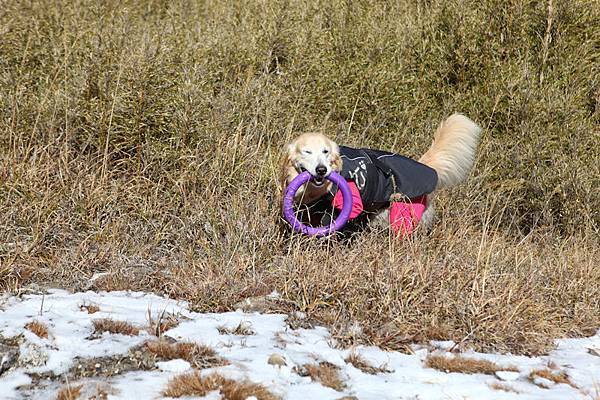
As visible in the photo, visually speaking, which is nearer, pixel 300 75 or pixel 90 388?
pixel 90 388

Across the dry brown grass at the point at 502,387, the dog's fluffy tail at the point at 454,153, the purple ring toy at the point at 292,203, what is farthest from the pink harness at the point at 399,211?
the dry brown grass at the point at 502,387

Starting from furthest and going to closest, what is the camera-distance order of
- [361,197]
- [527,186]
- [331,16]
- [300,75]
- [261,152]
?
[331,16] < [300,75] < [527,186] < [261,152] < [361,197]

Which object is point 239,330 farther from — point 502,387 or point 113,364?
point 502,387

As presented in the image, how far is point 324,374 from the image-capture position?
2.87 metres

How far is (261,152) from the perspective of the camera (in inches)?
214

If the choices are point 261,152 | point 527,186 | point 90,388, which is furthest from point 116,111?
point 527,186

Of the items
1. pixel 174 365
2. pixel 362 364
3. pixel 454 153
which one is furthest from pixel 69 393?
pixel 454 153

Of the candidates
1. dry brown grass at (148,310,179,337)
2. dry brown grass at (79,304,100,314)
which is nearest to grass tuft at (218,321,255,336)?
dry brown grass at (148,310,179,337)

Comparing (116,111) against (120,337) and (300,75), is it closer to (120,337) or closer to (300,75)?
(300,75)

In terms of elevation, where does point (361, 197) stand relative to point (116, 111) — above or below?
below

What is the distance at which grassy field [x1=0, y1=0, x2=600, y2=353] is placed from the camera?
12.0 feet

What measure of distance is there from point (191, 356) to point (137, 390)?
14.0 inches

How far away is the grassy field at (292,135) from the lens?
367 centimetres

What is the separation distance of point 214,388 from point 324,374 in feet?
1.67
